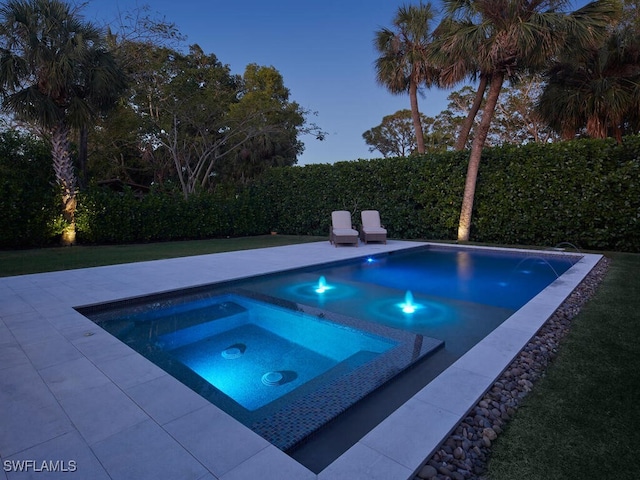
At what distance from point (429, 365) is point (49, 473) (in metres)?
2.82

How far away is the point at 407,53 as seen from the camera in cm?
1500

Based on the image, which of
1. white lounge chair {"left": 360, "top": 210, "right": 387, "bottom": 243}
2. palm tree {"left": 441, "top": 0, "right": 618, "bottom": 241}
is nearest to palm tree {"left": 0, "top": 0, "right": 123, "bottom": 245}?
white lounge chair {"left": 360, "top": 210, "right": 387, "bottom": 243}

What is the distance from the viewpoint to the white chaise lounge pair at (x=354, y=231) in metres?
10.9

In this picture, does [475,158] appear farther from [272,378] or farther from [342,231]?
[272,378]

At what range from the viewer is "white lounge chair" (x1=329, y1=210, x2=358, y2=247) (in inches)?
427

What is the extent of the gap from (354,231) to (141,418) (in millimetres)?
9380

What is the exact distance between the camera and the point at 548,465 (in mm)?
1876

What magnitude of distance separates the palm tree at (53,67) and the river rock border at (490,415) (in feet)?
37.6

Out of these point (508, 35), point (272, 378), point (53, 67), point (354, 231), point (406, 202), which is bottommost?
point (272, 378)

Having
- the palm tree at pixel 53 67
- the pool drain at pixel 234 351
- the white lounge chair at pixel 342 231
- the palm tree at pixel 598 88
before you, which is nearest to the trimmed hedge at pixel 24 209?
the palm tree at pixel 53 67

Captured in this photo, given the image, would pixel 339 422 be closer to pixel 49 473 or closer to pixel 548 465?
pixel 548 465

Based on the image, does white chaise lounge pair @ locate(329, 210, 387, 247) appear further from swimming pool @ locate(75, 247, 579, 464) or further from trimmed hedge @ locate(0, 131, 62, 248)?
trimmed hedge @ locate(0, 131, 62, 248)

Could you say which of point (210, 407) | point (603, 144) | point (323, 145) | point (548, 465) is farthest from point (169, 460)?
point (323, 145)

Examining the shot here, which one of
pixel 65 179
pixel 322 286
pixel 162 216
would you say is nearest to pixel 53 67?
pixel 65 179
